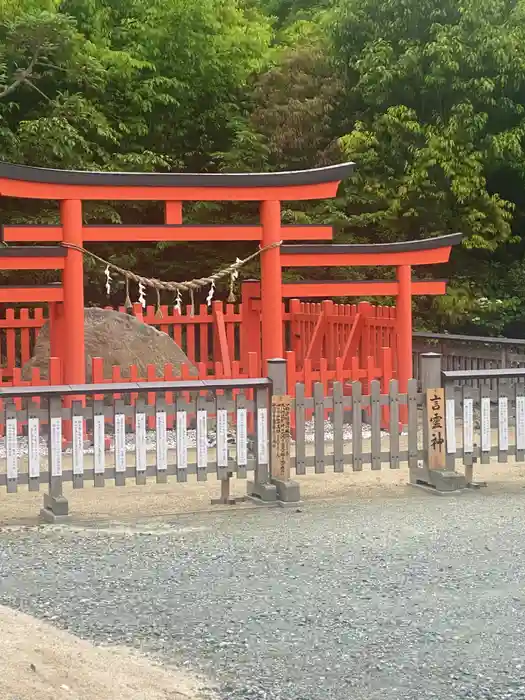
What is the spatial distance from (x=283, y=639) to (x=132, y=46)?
19828 mm

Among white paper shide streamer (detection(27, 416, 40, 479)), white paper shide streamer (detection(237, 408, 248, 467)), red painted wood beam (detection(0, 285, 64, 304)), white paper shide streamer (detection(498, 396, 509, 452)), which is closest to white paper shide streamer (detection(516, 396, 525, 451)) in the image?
white paper shide streamer (detection(498, 396, 509, 452))

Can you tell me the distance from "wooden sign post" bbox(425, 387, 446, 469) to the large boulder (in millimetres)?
4870

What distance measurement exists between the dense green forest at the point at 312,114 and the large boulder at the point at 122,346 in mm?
7664

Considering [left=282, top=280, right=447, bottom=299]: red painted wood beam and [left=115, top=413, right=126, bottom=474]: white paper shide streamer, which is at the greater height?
[left=282, top=280, right=447, bottom=299]: red painted wood beam

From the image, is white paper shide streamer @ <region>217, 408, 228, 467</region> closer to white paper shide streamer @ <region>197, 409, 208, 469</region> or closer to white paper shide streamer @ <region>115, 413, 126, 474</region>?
white paper shide streamer @ <region>197, 409, 208, 469</region>

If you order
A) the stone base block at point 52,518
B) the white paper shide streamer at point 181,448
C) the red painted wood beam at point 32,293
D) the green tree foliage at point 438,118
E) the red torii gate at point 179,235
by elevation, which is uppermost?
the green tree foliage at point 438,118

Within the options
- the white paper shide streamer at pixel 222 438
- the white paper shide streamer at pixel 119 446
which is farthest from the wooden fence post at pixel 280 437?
the white paper shide streamer at pixel 119 446

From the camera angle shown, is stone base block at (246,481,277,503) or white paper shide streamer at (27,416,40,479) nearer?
white paper shide streamer at (27,416,40,479)

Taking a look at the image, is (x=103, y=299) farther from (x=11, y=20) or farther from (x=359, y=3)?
(x=359, y=3)

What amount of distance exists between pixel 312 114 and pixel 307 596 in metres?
17.9

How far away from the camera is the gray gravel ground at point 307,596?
4.51 meters

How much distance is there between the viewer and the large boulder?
519 inches

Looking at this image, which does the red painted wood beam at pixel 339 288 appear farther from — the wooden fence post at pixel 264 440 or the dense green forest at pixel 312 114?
the dense green forest at pixel 312 114

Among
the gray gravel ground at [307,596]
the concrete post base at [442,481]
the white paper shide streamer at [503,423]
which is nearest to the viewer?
the gray gravel ground at [307,596]
